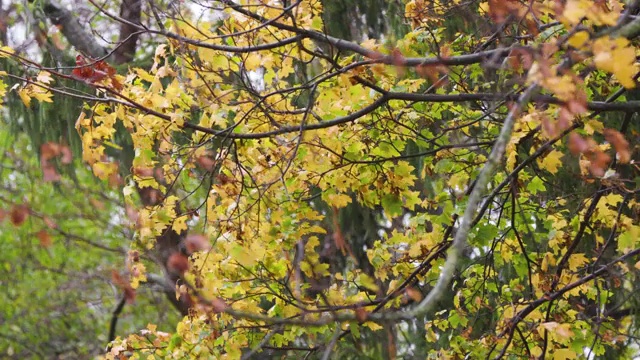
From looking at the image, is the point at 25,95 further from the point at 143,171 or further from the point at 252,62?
the point at 252,62

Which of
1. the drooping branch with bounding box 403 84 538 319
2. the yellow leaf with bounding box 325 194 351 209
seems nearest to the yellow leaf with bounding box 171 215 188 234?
the yellow leaf with bounding box 325 194 351 209

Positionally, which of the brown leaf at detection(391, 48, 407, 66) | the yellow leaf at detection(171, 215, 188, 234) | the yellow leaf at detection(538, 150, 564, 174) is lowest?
the yellow leaf at detection(538, 150, 564, 174)

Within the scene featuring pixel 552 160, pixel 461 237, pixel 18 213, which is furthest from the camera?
pixel 552 160

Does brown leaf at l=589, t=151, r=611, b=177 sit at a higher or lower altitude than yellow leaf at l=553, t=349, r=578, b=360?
higher

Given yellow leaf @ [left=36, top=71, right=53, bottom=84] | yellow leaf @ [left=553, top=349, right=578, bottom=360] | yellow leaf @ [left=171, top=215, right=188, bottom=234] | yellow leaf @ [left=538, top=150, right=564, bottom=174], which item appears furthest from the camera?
yellow leaf @ [left=171, top=215, right=188, bottom=234]

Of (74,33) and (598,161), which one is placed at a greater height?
(74,33)

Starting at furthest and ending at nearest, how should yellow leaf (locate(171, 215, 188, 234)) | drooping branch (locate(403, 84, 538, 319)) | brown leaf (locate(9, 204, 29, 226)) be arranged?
yellow leaf (locate(171, 215, 188, 234)), brown leaf (locate(9, 204, 29, 226)), drooping branch (locate(403, 84, 538, 319))

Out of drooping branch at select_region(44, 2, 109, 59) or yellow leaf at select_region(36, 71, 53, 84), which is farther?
drooping branch at select_region(44, 2, 109, 59)

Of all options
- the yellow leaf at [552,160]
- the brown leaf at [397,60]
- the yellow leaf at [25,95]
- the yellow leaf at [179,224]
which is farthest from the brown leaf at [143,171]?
the yellow leaf at [552,160]

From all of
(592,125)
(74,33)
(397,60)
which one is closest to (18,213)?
(397,60)

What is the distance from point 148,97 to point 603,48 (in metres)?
2.04

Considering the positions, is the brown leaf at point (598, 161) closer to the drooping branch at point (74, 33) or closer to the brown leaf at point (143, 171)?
the brown leaf at point (143, 171)

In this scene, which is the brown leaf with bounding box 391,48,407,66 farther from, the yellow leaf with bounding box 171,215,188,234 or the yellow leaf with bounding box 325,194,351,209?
the yellow leaf with bounding box 171,215,188,234

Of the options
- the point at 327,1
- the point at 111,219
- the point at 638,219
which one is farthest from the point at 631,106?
the point at 111,219
